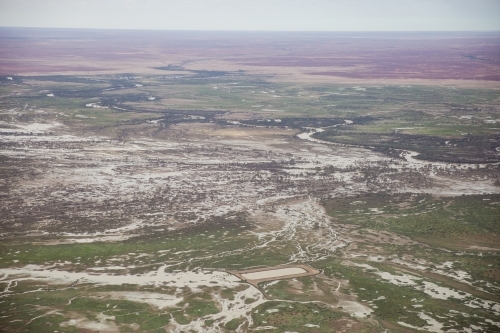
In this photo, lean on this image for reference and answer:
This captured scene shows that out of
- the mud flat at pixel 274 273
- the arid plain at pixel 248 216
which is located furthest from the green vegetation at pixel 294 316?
the mud flat at pixel 274 273

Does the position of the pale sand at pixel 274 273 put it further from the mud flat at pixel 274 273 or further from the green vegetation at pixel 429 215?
the green vegetation at pixel 429 215

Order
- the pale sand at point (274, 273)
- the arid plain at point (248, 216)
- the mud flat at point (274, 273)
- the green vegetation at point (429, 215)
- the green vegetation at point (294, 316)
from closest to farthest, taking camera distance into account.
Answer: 1. the green vegetation at point (294, 316)
2. the arid plain at point (248, 216)
3. the mud flat at point (274, 273)
4. the pale sand at point (274, 273)
5. the green vegetation at point (429, 215)

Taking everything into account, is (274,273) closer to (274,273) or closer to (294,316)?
(274,273)

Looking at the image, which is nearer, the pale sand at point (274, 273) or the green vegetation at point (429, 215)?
the pale sand at point (274, 273)

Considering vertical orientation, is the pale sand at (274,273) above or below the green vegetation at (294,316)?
below

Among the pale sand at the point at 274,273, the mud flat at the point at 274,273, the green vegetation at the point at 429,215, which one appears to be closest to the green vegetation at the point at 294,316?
the mud flat at the point at 274,273

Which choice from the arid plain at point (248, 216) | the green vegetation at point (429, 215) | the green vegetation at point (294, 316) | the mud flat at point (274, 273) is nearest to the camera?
the green vegetation at point (294, 316)

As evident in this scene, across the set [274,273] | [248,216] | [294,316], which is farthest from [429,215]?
[294,316]
